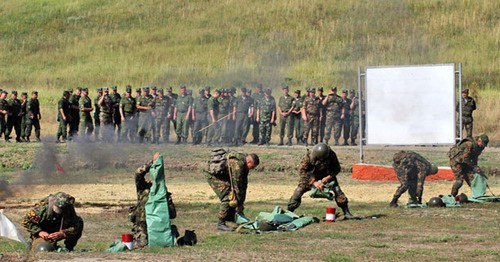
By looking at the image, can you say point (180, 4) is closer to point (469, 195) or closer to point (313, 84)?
point (313, 84)

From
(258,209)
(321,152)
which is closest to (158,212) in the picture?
(321,152)

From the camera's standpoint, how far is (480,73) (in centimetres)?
4550

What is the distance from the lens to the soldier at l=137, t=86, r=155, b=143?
29812mm

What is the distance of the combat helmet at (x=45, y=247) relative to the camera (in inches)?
492

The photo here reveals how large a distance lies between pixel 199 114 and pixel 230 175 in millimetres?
15804

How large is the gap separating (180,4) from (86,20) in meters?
7.42

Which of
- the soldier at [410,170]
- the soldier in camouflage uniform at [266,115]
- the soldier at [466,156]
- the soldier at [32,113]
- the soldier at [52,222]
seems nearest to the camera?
the soldier at [52,222]

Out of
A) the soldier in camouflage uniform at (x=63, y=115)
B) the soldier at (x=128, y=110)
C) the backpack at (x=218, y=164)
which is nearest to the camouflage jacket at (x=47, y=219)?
the backpack at (x=218, y=164)

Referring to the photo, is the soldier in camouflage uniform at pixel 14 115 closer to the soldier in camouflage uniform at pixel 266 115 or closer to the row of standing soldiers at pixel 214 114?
the row of standing soldiers at pixel 214 114

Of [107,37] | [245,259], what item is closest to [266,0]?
[107,37]

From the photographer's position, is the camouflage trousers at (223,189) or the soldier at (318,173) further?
the soldier at (318,173)

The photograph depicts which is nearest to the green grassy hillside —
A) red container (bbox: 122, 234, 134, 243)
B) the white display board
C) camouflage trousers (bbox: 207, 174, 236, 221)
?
the white display board

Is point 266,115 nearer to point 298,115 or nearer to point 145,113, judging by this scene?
point 298,115

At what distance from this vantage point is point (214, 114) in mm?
30297
